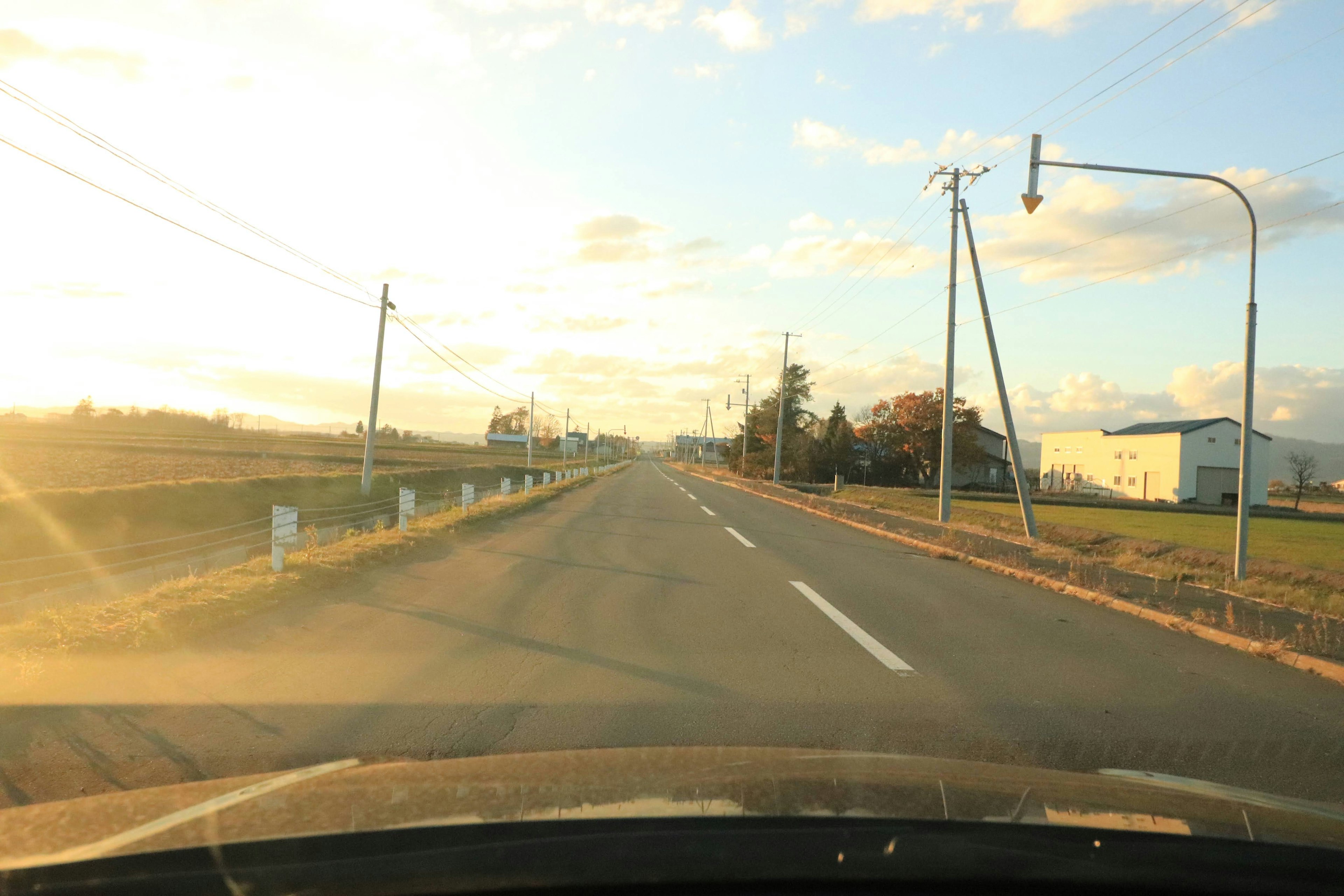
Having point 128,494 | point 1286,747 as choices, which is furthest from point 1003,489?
point 1286,747

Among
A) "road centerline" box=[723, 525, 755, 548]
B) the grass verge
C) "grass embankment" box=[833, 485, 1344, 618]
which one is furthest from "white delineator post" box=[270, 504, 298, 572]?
"grass embankment" box=[833, 485, 1344, 618]

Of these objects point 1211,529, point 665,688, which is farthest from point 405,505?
point 1211,529

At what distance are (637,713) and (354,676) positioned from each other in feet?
7.54

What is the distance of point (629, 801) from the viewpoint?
106 inches

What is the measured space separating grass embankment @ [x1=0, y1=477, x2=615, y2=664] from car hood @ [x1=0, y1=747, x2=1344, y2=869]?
4308 millimetres

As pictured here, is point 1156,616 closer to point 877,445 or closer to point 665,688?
point 665,688

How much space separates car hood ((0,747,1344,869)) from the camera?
2463 mm

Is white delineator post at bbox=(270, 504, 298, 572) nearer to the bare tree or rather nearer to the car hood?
the car hood

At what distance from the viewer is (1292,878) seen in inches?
92.7

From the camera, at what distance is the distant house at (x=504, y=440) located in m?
164

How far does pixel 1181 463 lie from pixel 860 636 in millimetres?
59873

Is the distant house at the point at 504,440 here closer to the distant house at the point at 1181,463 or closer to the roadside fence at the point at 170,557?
the distant house at the point at 1181,463

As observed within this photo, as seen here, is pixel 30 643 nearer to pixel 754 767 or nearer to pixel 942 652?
pixel 754 767

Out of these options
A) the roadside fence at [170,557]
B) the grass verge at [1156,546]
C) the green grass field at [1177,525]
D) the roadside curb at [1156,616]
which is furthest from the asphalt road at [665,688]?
the green grass field at [1177,525]
